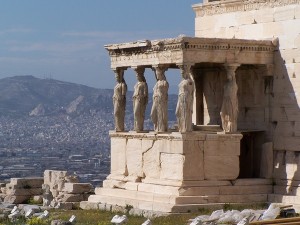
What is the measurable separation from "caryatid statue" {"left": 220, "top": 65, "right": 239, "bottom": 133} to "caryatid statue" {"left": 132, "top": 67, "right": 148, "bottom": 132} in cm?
236

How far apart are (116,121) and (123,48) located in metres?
1.94

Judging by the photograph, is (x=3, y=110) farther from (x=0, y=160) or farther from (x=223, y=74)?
(x=223, y=74)

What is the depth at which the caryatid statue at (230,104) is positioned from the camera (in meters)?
30.2

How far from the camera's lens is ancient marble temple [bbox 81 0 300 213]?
29.8 meters

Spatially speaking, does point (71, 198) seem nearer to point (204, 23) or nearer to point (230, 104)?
point (204, 23)

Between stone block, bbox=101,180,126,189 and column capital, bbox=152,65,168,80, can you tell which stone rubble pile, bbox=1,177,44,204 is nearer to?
stone block, bbox=101,180,126,189

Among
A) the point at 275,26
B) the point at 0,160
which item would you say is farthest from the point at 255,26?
the point at 0,160

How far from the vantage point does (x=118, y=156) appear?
107 ft

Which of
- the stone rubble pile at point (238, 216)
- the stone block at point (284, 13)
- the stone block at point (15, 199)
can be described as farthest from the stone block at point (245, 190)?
the stone block at point (15, 199)

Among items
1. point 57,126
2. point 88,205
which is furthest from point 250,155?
point 57,126

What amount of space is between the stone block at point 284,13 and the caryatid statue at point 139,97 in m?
3.52

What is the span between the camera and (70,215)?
30.7m

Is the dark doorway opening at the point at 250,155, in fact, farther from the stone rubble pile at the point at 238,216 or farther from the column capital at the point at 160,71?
the stone rubble pile at the point at 238,216

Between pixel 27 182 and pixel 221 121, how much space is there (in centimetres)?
726
